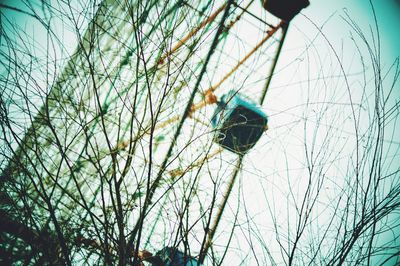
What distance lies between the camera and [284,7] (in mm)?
4414

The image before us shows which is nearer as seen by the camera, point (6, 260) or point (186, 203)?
point (186, 203)

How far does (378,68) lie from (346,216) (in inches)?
58.1

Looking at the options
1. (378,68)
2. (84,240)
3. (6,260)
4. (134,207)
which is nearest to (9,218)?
(6,260)

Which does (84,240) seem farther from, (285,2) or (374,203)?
(285,2)

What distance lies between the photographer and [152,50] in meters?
2.14

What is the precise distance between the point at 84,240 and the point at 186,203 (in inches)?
54.0

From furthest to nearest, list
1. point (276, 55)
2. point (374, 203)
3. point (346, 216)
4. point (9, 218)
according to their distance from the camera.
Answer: point (276, 55)
point (9, 218)
point (346, 216)
point (374, 203)

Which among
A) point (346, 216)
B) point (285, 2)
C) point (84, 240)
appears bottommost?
point (84, 240)

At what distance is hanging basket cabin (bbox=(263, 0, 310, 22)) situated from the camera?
14.1 feet

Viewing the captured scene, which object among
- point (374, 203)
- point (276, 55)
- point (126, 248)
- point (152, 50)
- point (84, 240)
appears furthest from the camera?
point (276, 55)

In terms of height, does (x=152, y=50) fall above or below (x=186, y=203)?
above

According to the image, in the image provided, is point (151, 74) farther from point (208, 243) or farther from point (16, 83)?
point (208, 243)

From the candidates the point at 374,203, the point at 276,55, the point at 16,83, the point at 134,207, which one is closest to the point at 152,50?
the point at 16,83

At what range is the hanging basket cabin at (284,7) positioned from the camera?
4.29 metres
